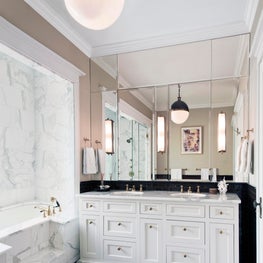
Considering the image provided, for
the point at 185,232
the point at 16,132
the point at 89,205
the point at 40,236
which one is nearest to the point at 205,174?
the point at 185,232

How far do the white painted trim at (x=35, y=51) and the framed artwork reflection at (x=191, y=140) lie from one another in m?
1.51

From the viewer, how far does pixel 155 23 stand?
116 inches

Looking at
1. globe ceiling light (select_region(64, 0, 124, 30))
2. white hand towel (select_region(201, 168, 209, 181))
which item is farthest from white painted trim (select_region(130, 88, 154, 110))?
globe ceiling light (select_region(64, 0, 124, 30))

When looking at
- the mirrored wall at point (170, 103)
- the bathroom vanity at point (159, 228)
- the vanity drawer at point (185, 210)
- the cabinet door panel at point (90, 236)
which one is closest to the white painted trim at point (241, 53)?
the mirrored wall at point (170, 103)

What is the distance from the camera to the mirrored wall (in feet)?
10.2

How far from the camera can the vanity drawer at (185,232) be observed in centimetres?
259

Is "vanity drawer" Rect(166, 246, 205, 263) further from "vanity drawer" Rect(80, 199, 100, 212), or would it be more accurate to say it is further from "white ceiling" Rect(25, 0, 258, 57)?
"white ceiling" Rect(25, 0, 258, 57)

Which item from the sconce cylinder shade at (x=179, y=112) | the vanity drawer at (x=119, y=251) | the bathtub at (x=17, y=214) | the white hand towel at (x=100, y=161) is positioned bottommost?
the vanity drawer at (x=119, y=251)

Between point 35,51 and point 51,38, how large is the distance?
1.13ft

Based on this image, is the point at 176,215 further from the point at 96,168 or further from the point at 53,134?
A: the point at 53,134

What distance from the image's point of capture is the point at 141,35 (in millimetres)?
3227

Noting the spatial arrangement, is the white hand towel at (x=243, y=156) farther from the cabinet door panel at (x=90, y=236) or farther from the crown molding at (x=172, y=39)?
the cabinet door panel at (x=90, y=236)

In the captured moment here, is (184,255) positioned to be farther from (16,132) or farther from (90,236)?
(16,132)

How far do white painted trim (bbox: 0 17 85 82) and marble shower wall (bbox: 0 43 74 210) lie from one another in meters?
0.20
